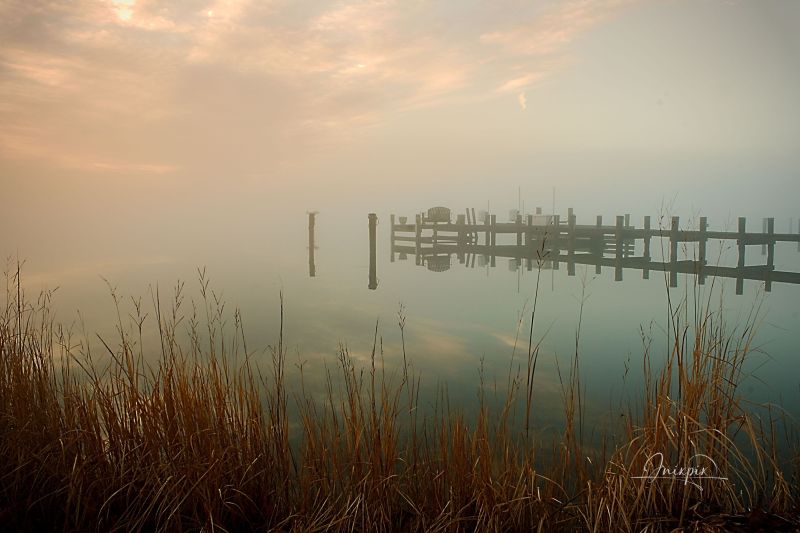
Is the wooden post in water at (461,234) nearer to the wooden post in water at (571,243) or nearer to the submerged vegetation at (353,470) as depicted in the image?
the wooden post in water at (571,243)

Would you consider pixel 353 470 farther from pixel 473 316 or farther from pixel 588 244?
pixel 588 244

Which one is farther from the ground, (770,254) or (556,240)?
(556,240)

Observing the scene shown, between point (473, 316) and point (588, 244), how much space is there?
10.5 m

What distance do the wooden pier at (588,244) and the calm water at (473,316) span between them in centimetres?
53

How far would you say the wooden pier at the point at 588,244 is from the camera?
604 inches

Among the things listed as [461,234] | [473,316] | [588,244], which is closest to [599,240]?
[588,244]

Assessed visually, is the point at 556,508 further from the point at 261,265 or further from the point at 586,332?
the point at 261,265

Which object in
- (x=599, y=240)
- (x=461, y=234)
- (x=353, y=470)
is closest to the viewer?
(x=353, y=470)

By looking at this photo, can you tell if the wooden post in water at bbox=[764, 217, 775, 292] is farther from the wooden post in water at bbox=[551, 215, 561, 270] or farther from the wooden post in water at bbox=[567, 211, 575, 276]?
the wooden post in water at bbox=[551, 215, 561, 270]

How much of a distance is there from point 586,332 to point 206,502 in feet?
27.9

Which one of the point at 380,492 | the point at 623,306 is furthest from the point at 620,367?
the point at 380,492

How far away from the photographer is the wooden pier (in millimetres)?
15352

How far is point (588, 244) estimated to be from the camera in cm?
2086

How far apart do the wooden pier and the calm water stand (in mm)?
531
